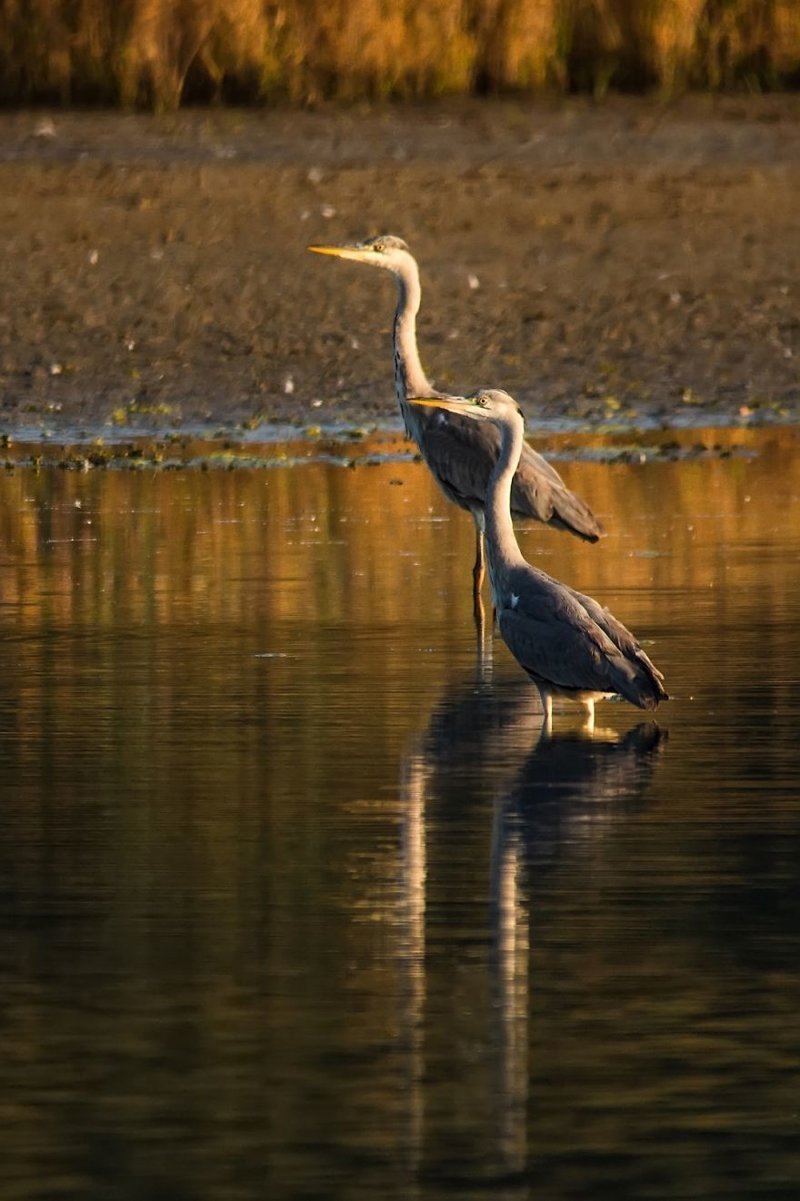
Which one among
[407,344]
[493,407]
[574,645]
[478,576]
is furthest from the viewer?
[407,344]

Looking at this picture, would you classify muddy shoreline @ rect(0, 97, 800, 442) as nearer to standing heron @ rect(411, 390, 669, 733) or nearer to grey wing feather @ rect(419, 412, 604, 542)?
grey wing feather @ rect(419, 412, 604, 542)

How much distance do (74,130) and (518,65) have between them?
3815mm

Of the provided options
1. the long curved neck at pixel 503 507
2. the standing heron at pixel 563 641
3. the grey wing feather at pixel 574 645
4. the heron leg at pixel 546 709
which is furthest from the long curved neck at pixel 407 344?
the heron leg at pixel 546 709

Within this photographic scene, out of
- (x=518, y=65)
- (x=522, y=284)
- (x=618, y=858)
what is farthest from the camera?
(x=518, y=65)

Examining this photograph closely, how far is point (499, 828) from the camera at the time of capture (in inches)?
345

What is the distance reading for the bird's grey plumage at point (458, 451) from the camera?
14352 mm

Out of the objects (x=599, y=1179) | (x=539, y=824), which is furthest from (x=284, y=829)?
(x=599, y=1179)

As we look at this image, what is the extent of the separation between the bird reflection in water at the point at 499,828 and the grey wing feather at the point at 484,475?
8.54ft

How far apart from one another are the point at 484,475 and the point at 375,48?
41.3ft

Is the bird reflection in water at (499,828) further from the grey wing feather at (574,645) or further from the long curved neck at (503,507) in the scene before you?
the long curved neck at (503,507)

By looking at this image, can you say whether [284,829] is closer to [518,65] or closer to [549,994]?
[549,994]

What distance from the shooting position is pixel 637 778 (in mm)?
9516

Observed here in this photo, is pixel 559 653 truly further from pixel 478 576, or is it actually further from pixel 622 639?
pixel 478 576

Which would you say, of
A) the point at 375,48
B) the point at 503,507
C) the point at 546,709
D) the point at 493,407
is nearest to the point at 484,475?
the point at 493,407
